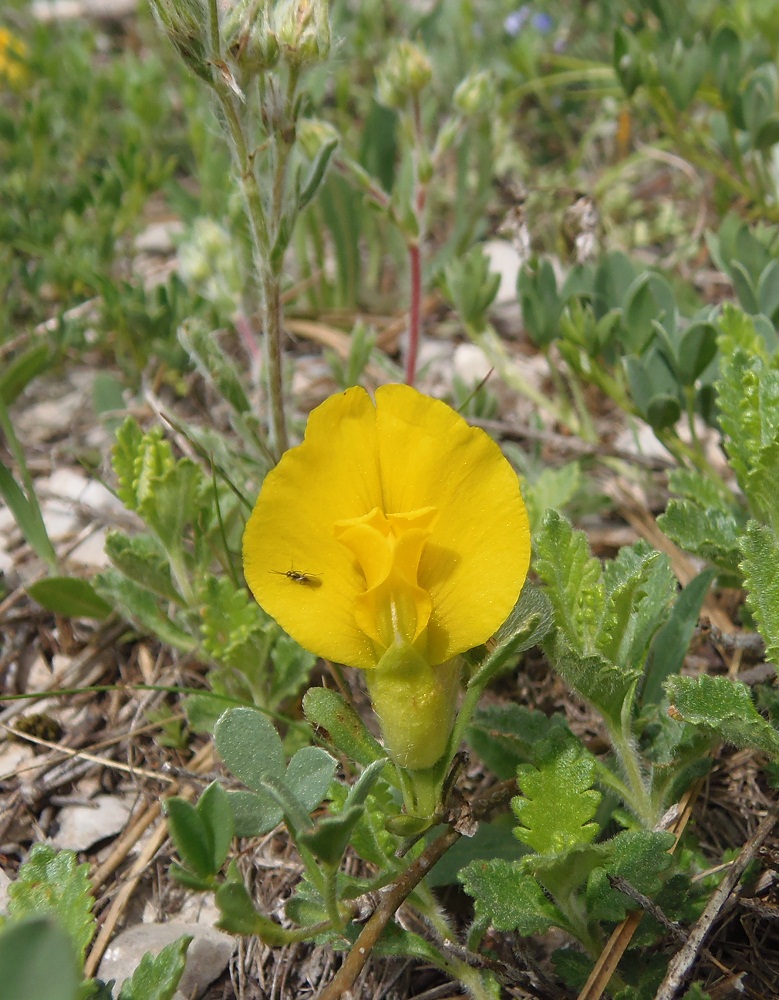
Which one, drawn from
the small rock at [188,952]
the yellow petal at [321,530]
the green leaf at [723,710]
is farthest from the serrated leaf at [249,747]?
the green leaf at [723,710]

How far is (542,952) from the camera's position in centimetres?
157

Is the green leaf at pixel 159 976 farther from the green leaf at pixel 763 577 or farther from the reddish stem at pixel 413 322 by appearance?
the reddish stem at pixel 413 322

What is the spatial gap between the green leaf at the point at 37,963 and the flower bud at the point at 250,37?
1262 mm

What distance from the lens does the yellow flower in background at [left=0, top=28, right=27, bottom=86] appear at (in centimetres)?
394

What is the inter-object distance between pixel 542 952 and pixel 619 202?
2791 millimetres

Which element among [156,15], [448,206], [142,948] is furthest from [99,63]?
[142,948]

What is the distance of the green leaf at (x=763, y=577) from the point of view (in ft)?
4.51

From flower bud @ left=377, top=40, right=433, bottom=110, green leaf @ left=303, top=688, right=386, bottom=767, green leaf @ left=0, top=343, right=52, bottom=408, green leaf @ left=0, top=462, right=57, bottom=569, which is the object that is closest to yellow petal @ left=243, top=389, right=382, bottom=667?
green leaf @ left=303, top=688, right=386, bottom=767

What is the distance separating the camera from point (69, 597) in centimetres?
205

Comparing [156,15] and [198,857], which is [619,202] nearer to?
[156,15]

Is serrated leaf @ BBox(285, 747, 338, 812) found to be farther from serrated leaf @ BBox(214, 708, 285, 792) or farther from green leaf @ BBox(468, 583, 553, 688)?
green leaf @ BBox(468, 583, 553, 688)

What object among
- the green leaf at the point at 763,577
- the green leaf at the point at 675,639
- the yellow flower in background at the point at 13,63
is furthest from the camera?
the yellow flower in background at the point at 13,63

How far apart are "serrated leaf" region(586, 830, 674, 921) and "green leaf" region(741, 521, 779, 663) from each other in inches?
13.1

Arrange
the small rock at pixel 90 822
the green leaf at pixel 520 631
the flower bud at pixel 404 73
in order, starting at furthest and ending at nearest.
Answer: the flower bud at pixel 404 73, the small rock at pixel 90 822, the green leaf at pixel 520 631
